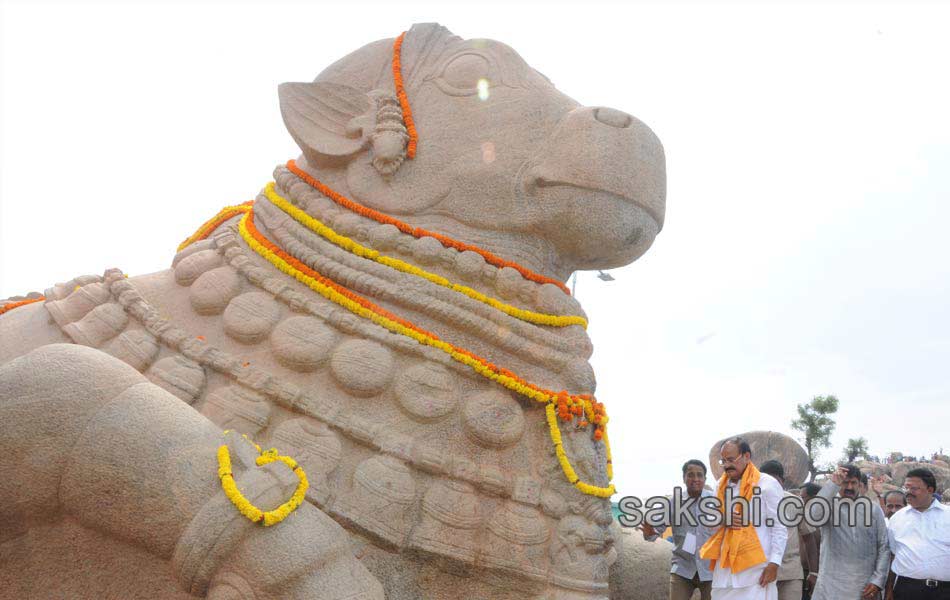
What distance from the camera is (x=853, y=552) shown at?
5910 mm

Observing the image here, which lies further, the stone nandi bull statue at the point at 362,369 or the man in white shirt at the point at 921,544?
the man in white shirt at the point at 921,544

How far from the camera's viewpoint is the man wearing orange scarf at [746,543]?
15.8 feet

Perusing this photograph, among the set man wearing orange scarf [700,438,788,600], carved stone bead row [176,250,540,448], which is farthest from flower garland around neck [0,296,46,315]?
man wearing orange scarf [700,438,788,600]

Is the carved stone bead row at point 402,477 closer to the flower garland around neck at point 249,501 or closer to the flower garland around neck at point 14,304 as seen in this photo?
the flower garland around neck at point 249,501

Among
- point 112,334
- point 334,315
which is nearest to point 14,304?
point 112,334

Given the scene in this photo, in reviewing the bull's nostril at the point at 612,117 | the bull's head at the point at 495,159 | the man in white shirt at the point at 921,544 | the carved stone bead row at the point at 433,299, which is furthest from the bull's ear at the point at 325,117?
the man in white shirt at the point at 921,544

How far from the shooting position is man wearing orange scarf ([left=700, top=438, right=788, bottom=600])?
15.8 ft

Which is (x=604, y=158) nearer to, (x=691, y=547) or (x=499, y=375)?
(x=499, y=375)

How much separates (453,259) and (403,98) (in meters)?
0.99

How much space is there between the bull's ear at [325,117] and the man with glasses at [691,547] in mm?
3124

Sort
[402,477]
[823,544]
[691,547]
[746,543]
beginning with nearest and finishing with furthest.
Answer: [402,477], [746,543], [691,547], [823,544]

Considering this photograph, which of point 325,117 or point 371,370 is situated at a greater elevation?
point 325,117

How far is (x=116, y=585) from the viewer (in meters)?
2.99

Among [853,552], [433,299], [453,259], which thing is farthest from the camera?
[853,552]
